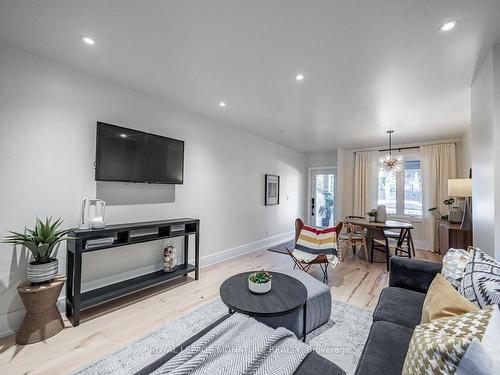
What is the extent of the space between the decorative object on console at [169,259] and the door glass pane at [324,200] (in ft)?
16.5

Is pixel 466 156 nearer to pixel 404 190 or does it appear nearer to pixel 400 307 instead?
pixel 404 190

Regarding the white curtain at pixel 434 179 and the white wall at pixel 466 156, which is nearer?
the white wall at pixel 466 156

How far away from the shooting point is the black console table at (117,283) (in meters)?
2.20

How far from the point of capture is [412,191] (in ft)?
18.4

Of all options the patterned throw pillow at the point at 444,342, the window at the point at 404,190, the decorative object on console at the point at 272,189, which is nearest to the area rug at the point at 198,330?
the patterned throw pillow at the point at 444,342

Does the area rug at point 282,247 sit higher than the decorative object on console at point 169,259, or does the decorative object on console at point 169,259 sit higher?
the decorative object on console at point 169,259

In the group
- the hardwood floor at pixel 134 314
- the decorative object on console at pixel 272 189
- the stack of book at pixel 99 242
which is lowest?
the hardwood floor at pixel 134 314

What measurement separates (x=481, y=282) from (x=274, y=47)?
88.4 inches

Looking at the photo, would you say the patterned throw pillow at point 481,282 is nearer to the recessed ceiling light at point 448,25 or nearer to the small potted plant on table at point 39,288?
the recessed ceiling light at point 448,25

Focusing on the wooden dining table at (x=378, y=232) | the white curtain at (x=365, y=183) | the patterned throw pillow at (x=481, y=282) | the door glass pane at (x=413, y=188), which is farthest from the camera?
the white curtain at (x=365, y=183)

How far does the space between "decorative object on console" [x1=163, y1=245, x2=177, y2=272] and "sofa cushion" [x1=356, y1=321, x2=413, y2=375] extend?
99.6 inches

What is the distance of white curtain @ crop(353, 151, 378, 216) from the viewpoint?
6004mm

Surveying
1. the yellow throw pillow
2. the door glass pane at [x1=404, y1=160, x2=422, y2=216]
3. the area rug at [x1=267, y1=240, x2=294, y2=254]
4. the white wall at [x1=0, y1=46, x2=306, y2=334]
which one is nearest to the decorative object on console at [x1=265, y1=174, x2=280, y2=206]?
the area rug at [x1=267, y1=240, x2=294, y2=254]

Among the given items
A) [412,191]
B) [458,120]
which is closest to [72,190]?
[458,120]
